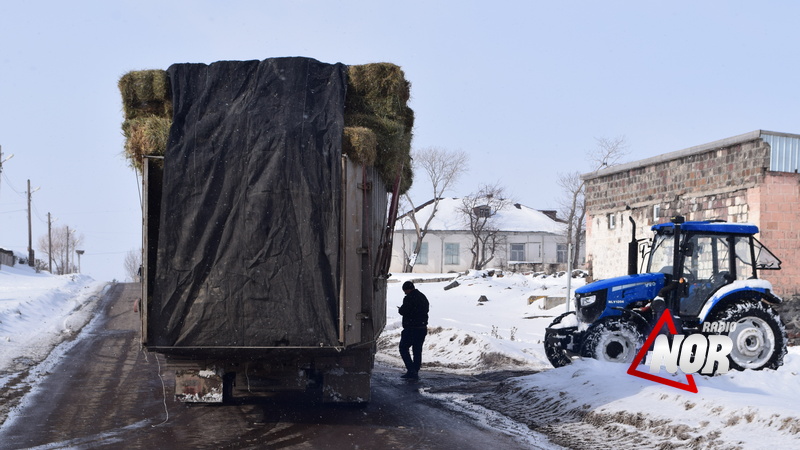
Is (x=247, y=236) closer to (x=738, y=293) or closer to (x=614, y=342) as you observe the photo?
(x=614, y=342)

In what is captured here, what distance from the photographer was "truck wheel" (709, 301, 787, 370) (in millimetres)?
13914

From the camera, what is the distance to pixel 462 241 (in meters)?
73.5

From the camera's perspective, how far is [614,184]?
29.5 metres

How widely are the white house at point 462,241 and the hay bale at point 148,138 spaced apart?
62181 millimetres

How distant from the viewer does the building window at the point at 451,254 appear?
7306cm

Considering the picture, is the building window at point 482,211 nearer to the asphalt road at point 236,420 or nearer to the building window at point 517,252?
the building window at point 517,252

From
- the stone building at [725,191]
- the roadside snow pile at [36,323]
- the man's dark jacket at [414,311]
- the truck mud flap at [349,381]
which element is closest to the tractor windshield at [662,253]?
the man's dark jacket at [414,311]

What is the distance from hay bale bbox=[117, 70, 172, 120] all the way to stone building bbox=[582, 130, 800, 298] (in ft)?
55.4

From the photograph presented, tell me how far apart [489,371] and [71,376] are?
7188mm

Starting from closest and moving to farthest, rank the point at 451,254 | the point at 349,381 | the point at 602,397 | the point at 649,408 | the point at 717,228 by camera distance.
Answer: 1. the point at 649,408
2. the point at 349,381
3. the point at 602,397
4. the point at 717,228
5. the point at 451,254

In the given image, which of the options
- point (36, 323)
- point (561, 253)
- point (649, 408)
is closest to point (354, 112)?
point (649, 408)

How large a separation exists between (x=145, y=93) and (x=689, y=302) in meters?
9.39

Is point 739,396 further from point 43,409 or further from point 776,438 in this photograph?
point 43,409

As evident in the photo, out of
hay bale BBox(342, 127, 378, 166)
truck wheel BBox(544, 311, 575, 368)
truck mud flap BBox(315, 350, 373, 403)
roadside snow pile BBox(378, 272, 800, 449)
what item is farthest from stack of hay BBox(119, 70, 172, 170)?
truck wheel BBox(544, 311, 575, 368)
